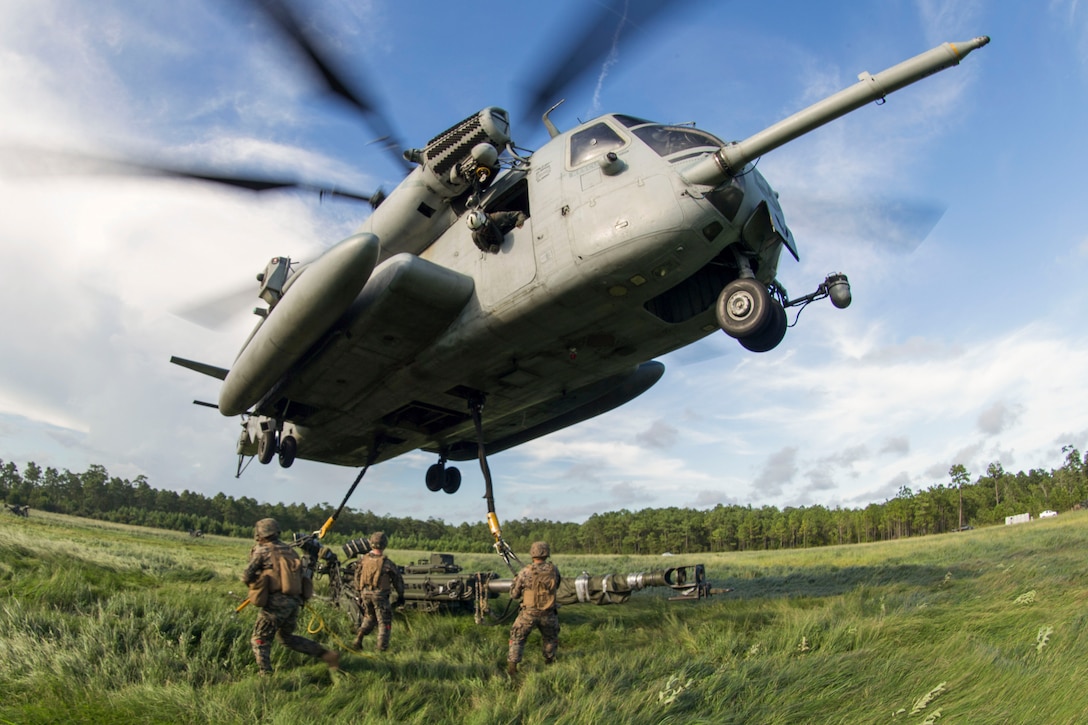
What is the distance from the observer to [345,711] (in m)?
3.92

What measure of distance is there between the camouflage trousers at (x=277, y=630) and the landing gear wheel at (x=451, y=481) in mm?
8929

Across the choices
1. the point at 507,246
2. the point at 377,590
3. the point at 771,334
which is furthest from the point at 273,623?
the point at 771,334

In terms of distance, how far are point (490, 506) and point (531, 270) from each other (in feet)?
11.5

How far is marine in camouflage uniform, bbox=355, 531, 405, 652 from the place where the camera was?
22.5 ft

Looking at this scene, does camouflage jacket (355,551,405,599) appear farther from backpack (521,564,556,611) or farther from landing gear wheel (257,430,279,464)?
landing gear wheel (257,430,279,464)

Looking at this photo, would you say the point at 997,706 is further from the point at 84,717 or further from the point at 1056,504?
the point at 1056,504

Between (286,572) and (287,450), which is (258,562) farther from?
(287,450)

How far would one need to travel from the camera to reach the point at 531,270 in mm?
7527

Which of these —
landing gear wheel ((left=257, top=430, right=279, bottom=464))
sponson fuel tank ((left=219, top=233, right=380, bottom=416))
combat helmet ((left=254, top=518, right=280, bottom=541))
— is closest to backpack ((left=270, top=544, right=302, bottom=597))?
combat helmet ((left=254, top=518, right=280, bottom=541))

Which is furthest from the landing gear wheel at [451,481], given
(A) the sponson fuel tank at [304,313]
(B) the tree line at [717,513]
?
(B) the tree line at [717,513]

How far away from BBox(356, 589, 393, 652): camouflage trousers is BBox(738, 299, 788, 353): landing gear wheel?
5116 millimetres

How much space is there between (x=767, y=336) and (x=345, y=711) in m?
5.43

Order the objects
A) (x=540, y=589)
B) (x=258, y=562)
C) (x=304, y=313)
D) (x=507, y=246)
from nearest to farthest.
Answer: (x=258, y=562) → (x=540, y=589) → (x=507, y=246) → (x=304, y=313)

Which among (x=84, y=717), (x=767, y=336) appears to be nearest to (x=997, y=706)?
(x=767, y=336)
